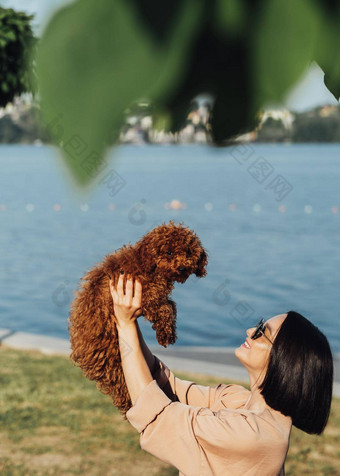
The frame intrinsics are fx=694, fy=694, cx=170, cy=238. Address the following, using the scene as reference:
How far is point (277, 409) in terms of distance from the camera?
190cm

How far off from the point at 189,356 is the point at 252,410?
547 cm

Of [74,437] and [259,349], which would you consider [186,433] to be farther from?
[74,437]

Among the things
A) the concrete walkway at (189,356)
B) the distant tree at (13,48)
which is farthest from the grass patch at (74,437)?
the distant tree at (13,48)

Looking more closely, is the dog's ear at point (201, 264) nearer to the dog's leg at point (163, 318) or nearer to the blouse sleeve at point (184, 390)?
the dog's leg at point (163, 318)

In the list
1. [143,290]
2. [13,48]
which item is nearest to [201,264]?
[143,290]

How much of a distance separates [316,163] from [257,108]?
278 millimetres

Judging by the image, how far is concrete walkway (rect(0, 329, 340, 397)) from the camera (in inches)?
261

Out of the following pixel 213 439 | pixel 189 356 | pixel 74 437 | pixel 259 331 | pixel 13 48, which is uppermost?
pixel 13 48

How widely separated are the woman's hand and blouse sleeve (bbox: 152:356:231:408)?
1.56ft

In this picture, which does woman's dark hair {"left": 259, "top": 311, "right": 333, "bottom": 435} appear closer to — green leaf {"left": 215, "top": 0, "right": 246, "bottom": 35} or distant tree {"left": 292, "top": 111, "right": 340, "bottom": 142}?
distant tree {"left": 292, "top": 111, "right": 340, "bottom": 142}

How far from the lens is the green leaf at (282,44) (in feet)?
1.72

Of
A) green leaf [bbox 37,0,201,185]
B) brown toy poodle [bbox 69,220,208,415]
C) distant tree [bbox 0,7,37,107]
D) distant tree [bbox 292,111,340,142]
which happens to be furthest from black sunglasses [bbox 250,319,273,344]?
green leaf [bbox 37,0,201,185]

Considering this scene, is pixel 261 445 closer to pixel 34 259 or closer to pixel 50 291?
pixel 50 291

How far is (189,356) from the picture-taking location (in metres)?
7.34
